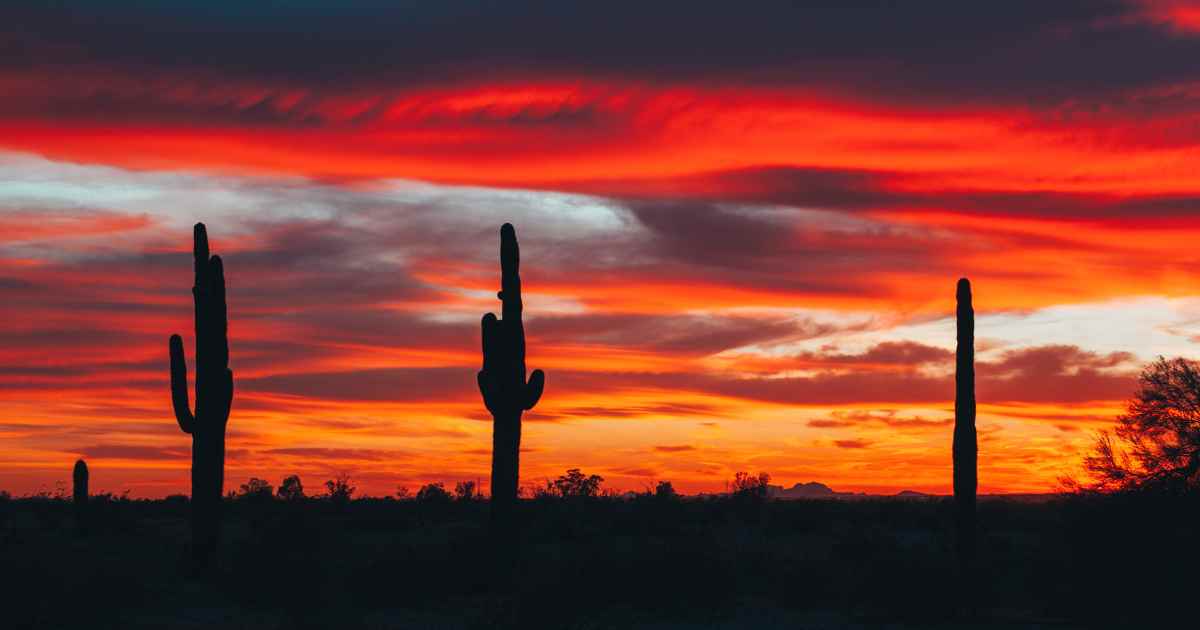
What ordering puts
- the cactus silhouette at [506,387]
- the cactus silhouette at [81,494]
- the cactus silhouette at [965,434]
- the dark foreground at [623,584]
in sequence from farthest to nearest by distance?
the cactus silhouette at [81,494] < the cactus silhouette at [965,434] < the cactus silhouette at [506,387] < the dark foreground at [623,584]

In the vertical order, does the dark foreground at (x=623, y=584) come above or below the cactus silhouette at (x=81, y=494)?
below

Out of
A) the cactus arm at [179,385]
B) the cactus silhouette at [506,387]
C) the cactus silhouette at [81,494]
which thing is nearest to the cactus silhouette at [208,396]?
the cactus arm at [179,385]

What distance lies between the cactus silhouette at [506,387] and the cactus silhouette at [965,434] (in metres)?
8.78

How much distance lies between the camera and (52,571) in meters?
25.3

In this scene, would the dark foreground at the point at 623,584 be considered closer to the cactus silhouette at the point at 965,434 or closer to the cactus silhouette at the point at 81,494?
the cactus silhouette at the point at 965,434

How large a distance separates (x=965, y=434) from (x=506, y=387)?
375 inches

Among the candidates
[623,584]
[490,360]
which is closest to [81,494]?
[490,360]

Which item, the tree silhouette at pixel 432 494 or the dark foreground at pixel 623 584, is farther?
the tree silhouette at pixel 432 494

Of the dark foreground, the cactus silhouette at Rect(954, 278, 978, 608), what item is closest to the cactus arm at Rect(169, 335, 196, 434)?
the dark foreground

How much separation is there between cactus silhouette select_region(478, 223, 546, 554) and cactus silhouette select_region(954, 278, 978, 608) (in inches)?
346

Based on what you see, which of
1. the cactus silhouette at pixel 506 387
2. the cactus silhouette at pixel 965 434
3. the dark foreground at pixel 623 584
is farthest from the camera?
the cactus silhouette at pixel 965 434

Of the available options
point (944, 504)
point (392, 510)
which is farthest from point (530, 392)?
point (944, 504)

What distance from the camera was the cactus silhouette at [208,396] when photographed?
29031mm

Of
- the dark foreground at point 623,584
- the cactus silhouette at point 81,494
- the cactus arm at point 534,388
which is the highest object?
the cactus arm at point 534,388
